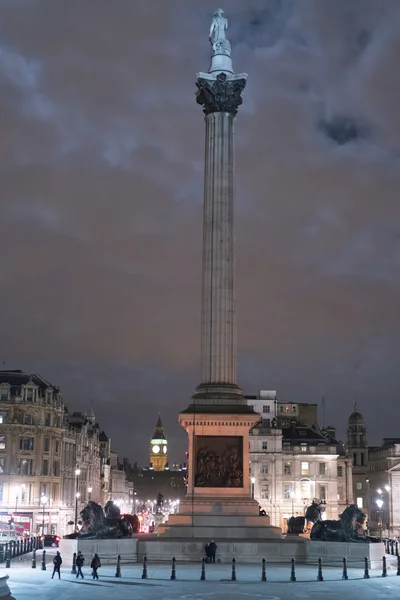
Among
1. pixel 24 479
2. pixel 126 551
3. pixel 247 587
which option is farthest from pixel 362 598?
pixel 24 479

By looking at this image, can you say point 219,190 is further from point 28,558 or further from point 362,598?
point 362,598

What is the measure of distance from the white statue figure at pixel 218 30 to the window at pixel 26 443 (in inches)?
2002

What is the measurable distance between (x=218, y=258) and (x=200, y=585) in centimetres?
2592

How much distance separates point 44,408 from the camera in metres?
92.4

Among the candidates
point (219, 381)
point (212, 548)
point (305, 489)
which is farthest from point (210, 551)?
point (305, 489)

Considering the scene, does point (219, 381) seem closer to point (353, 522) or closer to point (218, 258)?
point (218, 258)

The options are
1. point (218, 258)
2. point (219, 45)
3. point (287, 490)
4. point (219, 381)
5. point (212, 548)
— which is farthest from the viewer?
point (287, 490)

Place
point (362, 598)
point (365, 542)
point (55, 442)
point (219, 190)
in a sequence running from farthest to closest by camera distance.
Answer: point (55, 442) < point (219, 190) < point (365, 542) < point (362, 598)

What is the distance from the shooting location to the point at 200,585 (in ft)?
107

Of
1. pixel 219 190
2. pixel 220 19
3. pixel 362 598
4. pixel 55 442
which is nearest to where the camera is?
pixel 362 598

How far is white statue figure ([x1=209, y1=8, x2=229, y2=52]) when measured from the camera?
5888 cm

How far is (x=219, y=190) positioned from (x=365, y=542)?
25670mm

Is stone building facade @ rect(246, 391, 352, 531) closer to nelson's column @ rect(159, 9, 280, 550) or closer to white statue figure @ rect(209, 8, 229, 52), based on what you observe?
nelson's column @ rect(159, 9, 280, 550)

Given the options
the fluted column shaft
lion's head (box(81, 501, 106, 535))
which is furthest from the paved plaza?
the fluted column shaft
